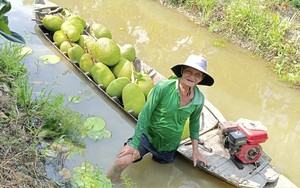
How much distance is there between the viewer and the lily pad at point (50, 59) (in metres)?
5.29

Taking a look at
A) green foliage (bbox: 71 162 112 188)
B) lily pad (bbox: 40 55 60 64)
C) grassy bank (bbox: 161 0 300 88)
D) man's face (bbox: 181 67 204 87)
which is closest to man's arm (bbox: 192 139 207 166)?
man's face (bbox: 181 67 204 87)

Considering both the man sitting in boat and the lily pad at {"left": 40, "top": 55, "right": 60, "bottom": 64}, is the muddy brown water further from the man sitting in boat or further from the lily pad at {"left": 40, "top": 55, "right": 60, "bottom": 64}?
the man sitting in boat

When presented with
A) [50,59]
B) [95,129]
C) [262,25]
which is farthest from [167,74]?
[262,25]

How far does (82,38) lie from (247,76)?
2.84 m

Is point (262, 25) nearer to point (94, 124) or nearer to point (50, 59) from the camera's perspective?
point (50, 59)

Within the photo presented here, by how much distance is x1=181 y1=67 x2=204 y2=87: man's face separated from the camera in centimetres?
295

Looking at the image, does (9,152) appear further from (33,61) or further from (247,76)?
(247,76)

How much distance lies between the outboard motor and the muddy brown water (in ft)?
1.19

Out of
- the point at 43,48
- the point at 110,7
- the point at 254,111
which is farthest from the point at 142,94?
the point at 110,7

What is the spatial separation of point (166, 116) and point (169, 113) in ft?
0.16

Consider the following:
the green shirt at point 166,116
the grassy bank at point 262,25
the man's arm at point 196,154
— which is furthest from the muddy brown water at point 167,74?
the green shirt at point 166,116

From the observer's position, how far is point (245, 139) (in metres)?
3.40

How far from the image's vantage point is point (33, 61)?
17.4 ft

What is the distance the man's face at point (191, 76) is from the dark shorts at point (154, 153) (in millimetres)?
794
